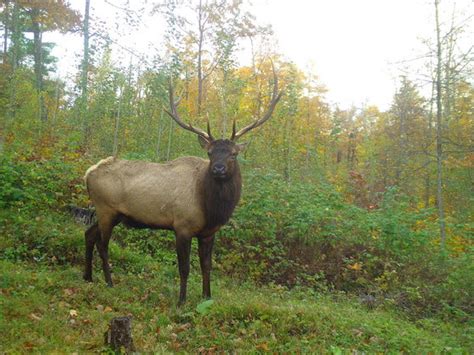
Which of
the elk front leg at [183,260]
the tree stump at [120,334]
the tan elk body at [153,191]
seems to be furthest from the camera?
the tan elk body at [153,191]

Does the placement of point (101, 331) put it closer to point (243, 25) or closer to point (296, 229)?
point (296, 229)

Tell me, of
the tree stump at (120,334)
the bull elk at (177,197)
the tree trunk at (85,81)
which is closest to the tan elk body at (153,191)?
the bull elk at (177,197)

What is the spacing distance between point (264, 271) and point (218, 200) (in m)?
2.90

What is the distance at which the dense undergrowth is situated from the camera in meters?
5.07

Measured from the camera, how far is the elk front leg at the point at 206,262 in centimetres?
639

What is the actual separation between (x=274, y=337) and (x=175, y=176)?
117 inches

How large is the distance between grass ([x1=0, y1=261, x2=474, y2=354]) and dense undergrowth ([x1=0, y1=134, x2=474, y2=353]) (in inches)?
0.8

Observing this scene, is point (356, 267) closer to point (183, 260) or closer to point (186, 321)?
point (183, 260)

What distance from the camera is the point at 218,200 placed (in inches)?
245

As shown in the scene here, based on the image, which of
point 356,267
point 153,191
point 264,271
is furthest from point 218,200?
point 356,267

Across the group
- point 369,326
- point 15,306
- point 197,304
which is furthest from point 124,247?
point 369,326

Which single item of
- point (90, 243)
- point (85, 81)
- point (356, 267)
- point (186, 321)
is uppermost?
point (85, 81)

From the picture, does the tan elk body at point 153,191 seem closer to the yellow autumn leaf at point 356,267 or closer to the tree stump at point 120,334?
the tree stump at point 120,334

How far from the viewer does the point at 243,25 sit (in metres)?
21.3
